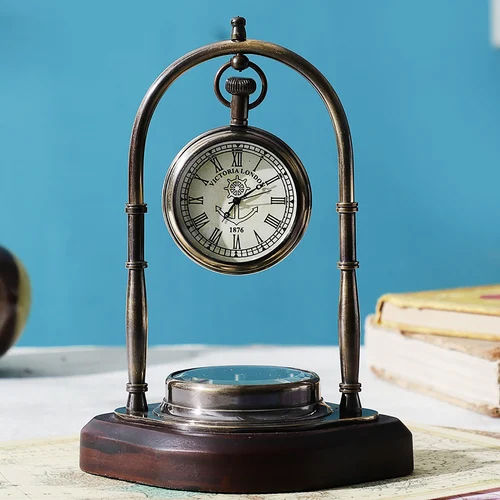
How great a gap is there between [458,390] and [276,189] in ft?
2.06

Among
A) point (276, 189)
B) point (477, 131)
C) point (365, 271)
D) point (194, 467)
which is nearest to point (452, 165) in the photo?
point (477, 131)

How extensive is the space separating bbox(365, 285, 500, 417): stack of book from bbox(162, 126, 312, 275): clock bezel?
1.68ft

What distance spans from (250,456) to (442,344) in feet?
2.32

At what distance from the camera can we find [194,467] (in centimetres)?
115

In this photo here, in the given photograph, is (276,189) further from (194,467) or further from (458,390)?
(458,390)

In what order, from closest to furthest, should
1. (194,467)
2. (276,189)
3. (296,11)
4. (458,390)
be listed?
(194,467)
(276,189)
(458,390)
(296,11)

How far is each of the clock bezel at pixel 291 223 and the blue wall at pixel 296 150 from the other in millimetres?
1657

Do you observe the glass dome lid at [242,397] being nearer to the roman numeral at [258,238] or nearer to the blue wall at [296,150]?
the roman numeral at [258,238]

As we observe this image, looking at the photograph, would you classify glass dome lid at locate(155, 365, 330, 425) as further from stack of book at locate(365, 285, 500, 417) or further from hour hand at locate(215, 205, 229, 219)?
stack of book at locate(365, 285, 500, 417)

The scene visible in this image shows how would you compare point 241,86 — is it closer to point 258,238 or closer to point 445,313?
point 258,238

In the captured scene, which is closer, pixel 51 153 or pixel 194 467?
pixel 194 467

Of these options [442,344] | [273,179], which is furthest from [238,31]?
[442,344]

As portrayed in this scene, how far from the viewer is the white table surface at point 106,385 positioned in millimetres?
1634

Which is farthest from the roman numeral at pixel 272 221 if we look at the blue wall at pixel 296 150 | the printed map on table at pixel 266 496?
the blue wall at pixel 296 150
